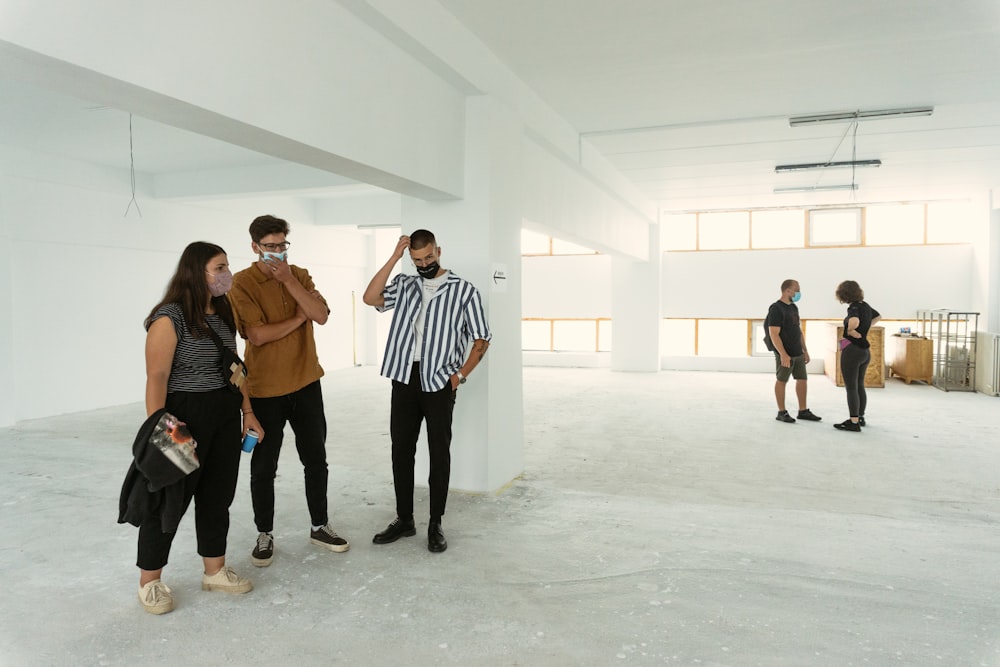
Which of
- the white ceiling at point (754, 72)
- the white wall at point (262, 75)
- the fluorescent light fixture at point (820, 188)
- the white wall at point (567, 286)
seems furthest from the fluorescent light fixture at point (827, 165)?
the white wall at point (262, 75)

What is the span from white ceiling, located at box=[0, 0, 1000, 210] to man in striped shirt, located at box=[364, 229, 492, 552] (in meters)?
1.48

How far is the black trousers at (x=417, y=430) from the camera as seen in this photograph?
3.25m

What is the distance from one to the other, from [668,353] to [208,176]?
26.9 ft

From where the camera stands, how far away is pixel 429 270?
333cm

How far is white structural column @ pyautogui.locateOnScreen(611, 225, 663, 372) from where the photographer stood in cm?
1166

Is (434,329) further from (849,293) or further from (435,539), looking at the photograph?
(849,293)

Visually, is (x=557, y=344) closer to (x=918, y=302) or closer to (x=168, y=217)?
(x=918, y=302)

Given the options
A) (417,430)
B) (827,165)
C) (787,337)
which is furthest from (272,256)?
(827,165)

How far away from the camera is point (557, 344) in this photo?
13117mm

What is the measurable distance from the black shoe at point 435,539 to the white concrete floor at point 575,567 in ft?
0.20

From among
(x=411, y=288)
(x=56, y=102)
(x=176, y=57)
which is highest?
(x=56, y=102)

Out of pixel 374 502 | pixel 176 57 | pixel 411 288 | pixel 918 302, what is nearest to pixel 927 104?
pixel 411 288

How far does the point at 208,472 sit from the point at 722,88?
4.36 m

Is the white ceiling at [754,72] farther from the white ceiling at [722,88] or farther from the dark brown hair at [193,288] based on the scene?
the dark brown hair at [193,288]
